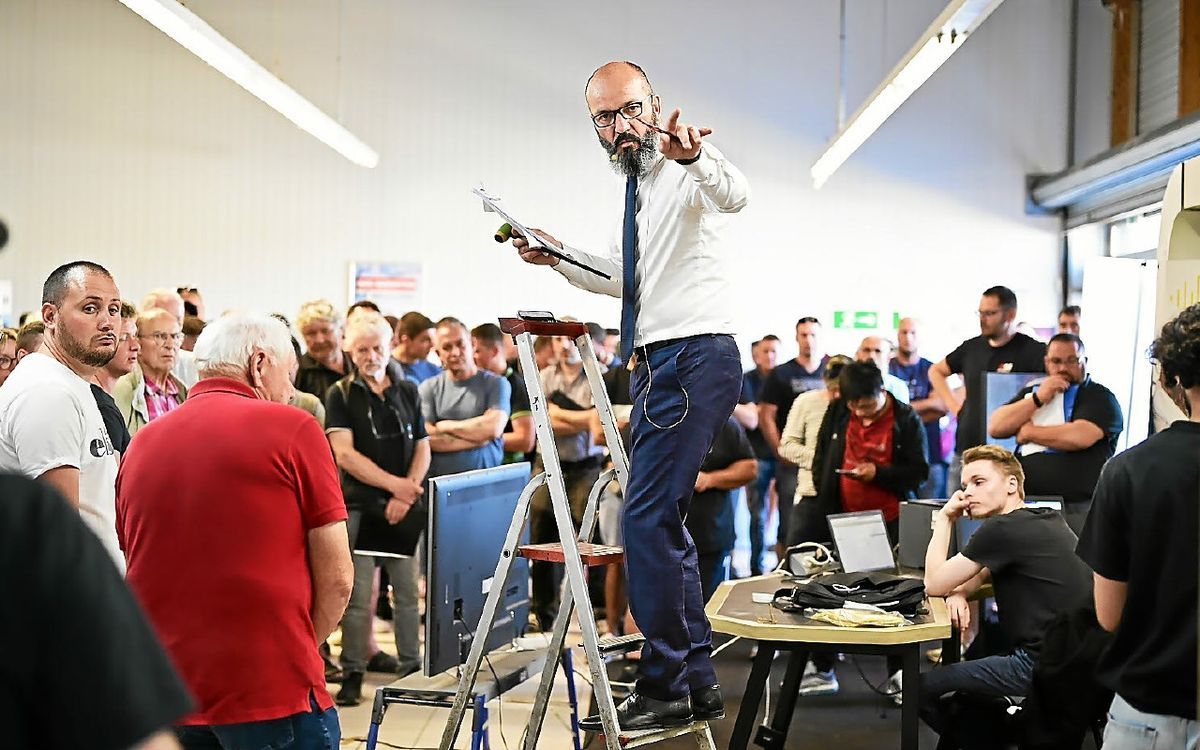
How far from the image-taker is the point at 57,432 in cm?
296

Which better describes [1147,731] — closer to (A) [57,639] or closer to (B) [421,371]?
(A) [57,639]

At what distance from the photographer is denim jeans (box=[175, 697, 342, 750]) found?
2.35 meters

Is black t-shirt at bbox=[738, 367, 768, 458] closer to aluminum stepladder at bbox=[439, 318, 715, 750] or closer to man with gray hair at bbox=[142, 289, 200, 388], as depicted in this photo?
man with gray hair at bbox=[142, 289, 200, 388]

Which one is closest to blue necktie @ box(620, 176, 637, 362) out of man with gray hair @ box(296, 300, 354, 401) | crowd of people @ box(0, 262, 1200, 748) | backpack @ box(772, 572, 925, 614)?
crowd of people @ box(0, 262, 1200, 748)

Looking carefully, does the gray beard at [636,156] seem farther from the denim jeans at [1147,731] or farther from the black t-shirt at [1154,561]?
the denim jeans at [1147,731]

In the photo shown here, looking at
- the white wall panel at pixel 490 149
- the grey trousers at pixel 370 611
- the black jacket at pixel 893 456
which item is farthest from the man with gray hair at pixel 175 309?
the white wall panel at pixel 490 149

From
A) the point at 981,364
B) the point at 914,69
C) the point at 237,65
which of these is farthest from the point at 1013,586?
the point at 237,65

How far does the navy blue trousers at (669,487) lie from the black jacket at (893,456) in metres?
3.10

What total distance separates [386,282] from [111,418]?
27.1 feet

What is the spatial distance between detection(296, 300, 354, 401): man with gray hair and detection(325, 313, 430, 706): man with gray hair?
371mm

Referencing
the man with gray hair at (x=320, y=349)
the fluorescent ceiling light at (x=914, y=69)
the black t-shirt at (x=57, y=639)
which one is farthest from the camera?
the fluorescent ceiling light at (x=914, y=69)

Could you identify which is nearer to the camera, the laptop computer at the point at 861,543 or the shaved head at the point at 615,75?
the shaved head at the point at 615,75

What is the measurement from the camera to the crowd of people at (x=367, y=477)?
2342mm

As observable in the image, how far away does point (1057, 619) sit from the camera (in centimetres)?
348
